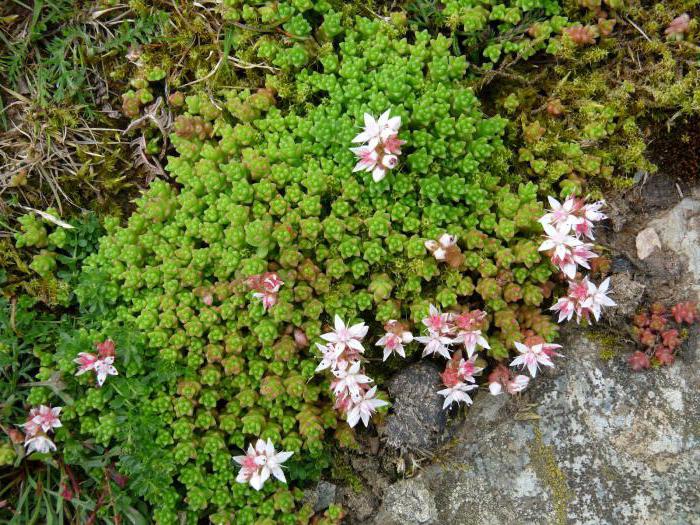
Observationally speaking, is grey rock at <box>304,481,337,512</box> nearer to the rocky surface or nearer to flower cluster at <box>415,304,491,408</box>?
the rocky surface

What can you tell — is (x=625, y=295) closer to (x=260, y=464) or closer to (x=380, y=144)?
(x=380, y=144)

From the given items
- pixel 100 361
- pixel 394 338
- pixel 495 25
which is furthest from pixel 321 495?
pixel 495 25

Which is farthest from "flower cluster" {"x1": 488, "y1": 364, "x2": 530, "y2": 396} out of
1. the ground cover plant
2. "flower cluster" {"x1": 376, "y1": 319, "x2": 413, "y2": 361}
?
"flower cluster" {"x1": 376, "y1": 319, "x2": 413, "y2": 361}

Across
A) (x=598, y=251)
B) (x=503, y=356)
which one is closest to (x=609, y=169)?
(x=598, y=251)

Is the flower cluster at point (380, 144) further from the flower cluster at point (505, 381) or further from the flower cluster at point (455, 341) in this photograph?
the flower cluster at point (505, 381)

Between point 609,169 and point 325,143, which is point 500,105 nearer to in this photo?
point 609,169

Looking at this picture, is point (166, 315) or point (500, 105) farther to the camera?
point (500, 105)
